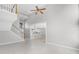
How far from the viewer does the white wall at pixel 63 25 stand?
2.90m

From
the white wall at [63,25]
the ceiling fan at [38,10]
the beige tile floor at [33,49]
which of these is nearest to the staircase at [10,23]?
the beige tile floor at [33,49]

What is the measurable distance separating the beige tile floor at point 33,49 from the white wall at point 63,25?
16cm

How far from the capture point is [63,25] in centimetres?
307

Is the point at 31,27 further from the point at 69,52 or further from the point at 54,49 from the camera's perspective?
the point at 69,52

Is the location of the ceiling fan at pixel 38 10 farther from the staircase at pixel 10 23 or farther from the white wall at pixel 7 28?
the white wall at pixel 7 28

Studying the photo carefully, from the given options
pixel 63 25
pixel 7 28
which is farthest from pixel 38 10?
pixel 7 28

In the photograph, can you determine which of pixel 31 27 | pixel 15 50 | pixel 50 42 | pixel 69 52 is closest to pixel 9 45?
pixel 15 50

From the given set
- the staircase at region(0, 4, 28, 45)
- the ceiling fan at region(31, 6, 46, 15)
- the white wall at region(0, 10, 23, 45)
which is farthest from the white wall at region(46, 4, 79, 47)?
the white wall at region(0, 10, 23, 45)

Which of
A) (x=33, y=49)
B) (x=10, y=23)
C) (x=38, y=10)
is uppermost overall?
(x=38, y=10)

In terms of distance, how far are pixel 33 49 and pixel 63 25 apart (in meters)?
0.88

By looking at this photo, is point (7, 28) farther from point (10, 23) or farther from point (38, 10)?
point (38, 10)

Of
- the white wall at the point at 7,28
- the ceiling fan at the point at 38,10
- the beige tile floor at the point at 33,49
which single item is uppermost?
the ceiling fan at the point at 38,10

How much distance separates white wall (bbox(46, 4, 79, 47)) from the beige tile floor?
0.16m

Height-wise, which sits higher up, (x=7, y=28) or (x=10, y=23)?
(x=10, y=23)
